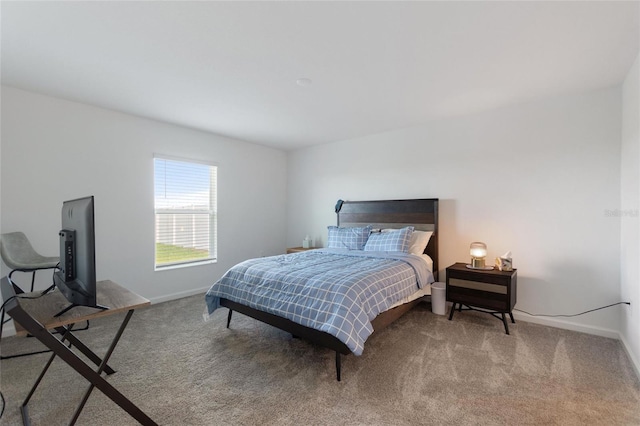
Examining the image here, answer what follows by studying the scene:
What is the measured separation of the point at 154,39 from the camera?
2059mm

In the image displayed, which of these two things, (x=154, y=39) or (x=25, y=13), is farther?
(x=154, y=39)

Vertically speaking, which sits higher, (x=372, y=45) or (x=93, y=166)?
(x=372, y=45)

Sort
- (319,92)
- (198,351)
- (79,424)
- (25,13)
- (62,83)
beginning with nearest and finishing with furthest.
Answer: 1. (79,424)
2. (25,13)
3. (198,351)
4. (62,83)
5. (319,92)

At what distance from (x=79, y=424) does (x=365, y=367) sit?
6.00 feet

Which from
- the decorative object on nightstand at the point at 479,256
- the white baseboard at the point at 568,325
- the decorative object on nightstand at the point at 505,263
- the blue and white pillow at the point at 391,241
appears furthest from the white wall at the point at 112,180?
the white baseboard at the point at 568,325

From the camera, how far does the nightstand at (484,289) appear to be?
2.86 m

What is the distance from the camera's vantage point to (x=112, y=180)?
11.5 ft

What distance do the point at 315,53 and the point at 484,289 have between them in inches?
109

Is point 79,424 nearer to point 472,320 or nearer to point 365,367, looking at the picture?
point 365,367

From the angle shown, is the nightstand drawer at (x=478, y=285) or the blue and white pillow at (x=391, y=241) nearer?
the nightstand drawer at (x=478, y=285)

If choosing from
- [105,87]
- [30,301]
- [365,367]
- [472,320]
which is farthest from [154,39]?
[472,320]

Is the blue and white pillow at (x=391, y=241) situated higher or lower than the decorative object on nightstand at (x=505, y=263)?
higher

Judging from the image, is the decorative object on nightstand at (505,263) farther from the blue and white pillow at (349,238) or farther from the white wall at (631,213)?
the blue and white pillow at (349,238)

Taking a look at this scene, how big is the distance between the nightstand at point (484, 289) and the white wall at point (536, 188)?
0.45m
